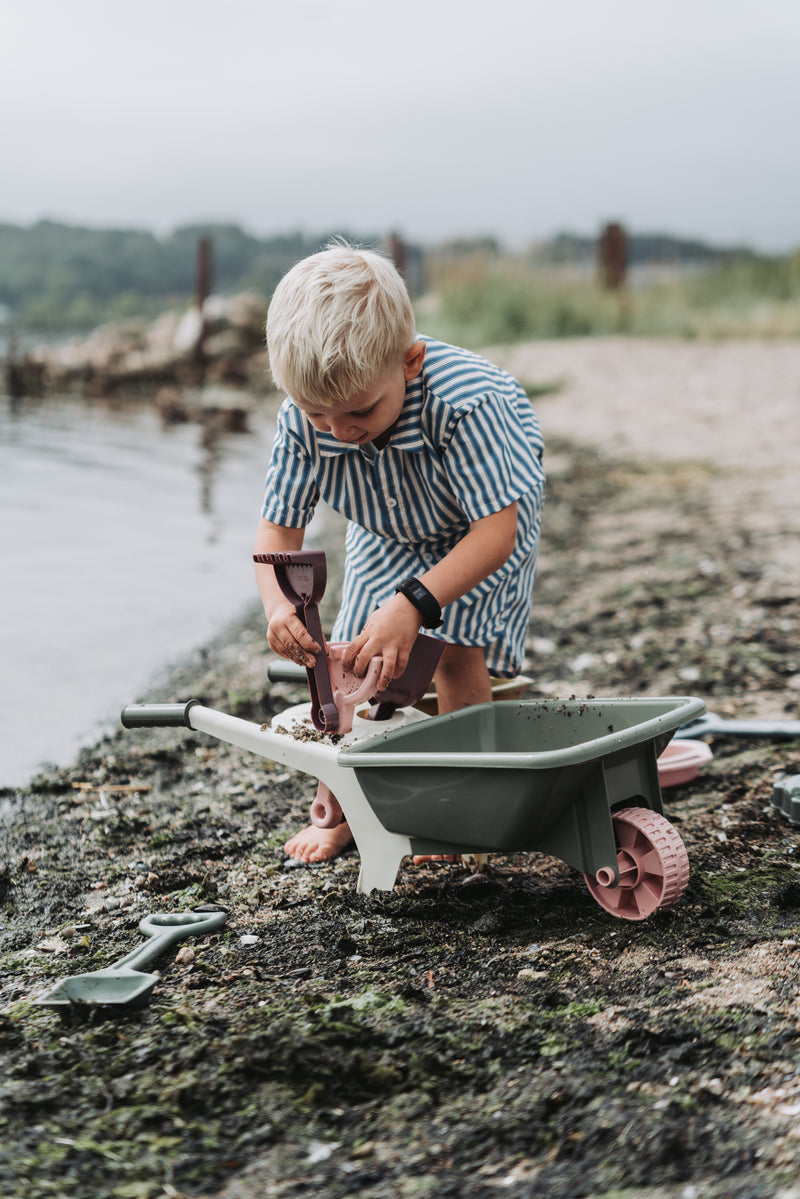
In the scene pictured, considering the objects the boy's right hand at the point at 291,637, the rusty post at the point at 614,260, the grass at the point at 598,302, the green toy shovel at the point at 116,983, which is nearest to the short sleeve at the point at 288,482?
the boy's right hand at the point at 291,637

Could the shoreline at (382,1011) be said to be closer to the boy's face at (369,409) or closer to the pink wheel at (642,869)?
the pink wheel at (642,869)

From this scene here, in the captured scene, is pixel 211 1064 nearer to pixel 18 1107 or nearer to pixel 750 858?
pixel 18 1107

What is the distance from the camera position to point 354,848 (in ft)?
8.25

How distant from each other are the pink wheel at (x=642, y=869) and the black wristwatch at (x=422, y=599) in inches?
21.1

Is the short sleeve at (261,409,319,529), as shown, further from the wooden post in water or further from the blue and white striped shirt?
the wooden post in water

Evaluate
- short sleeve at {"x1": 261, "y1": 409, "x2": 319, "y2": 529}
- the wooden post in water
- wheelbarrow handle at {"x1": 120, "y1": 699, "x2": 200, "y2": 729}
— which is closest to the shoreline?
wheelbarrow handle at {"x1": 120, "y1": 699, "x2": 200, "y2": 729}

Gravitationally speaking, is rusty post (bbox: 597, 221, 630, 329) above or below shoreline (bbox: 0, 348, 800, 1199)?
above

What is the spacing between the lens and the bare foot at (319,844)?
8.02ft

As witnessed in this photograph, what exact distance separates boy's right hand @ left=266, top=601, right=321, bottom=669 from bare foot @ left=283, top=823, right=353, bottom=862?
479 mm

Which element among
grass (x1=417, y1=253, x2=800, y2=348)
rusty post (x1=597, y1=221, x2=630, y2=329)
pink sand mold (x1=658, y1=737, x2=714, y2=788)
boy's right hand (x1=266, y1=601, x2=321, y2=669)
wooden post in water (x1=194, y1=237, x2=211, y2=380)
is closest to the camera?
boy's right hand (x1=266, y1=601, x2=321, y2=669)

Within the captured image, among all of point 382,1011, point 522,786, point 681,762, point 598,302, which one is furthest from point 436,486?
point 598,302

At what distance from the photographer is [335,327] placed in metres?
2.01

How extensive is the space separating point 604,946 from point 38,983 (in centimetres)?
103

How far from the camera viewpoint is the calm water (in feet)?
12.7
